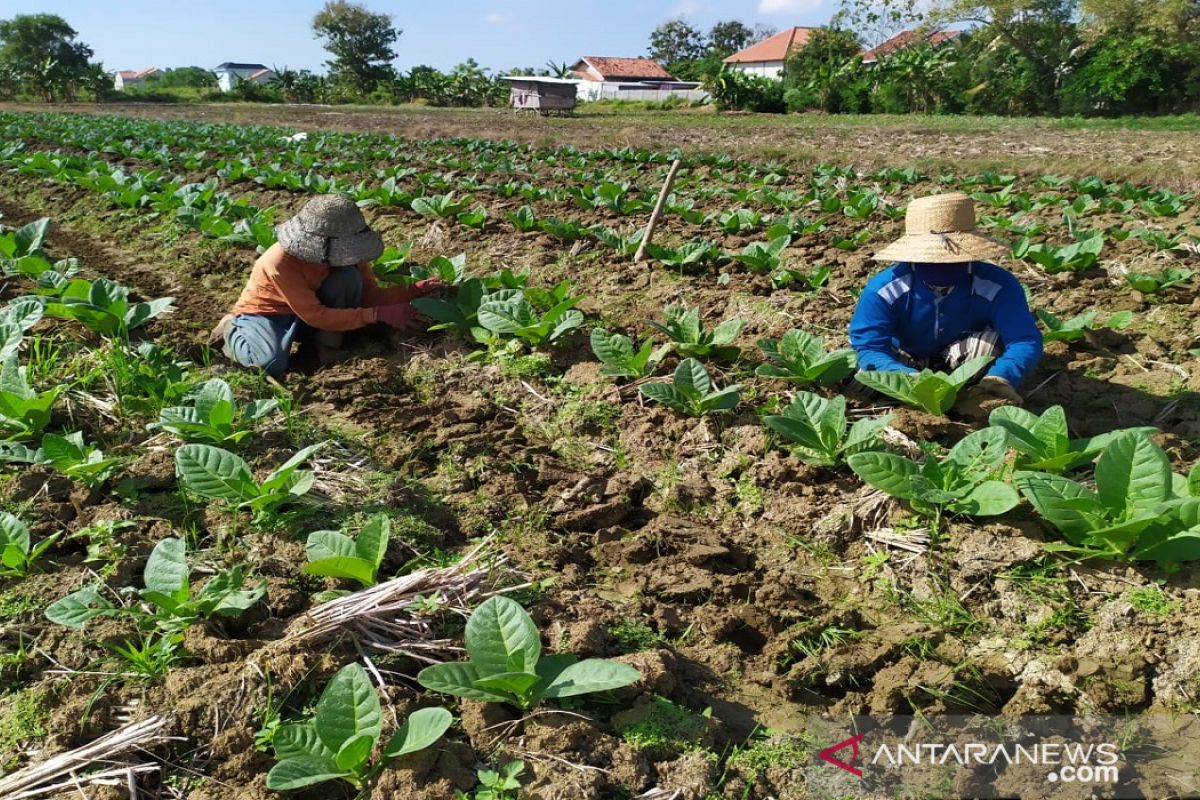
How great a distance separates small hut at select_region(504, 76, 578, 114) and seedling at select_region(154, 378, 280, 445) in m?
33.5

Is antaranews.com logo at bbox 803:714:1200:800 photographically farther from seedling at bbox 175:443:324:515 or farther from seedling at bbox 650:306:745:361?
seedling at bbox 650:306:745:361

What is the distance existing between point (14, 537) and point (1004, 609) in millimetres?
3023

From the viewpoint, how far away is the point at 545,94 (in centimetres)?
3444

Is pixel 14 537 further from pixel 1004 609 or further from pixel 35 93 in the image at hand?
pixel 35 93

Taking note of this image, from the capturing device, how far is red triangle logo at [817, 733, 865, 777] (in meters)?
1.96

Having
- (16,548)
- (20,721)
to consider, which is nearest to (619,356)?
(16,548)

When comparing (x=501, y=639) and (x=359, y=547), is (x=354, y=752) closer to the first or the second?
(x=501, y=639)

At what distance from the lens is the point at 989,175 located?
9773mm

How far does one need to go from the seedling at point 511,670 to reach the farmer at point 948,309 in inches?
88.6

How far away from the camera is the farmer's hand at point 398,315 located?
452 centimetres

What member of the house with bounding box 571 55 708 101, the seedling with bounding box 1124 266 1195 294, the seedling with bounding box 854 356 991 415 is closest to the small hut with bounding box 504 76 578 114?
the house with bounding box 571 55 708 101

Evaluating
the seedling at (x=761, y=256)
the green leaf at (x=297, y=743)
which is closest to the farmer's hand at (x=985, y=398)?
the seedling at (x=761, y=256)

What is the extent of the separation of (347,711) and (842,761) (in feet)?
3.99

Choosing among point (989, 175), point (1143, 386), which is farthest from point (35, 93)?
point (1143, 386)
